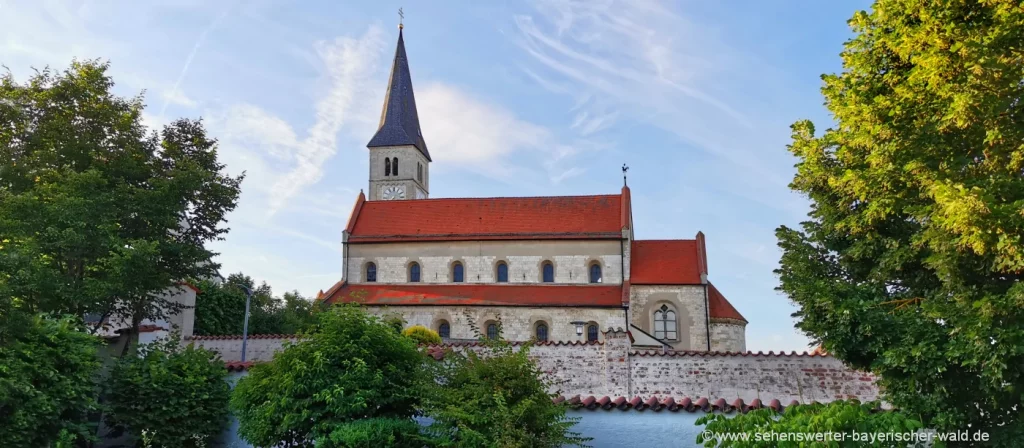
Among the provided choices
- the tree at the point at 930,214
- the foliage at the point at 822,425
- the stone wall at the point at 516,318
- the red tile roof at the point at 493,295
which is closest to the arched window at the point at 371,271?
the red tile roof at the point at 493,295

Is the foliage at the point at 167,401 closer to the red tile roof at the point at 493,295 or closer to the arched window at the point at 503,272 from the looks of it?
the red tile roof at the point at 493,295

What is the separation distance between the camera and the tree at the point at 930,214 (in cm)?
880

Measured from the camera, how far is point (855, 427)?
763cm

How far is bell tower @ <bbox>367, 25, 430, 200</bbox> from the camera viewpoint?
4900 cm

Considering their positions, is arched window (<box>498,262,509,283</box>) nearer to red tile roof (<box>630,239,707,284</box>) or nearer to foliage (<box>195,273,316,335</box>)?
red tile roof (<box>630,239,707,284</box>)

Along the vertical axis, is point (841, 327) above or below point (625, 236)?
below

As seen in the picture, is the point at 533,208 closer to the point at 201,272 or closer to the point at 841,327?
the point at 201,272

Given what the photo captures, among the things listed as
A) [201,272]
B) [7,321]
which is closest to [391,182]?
[201,272]

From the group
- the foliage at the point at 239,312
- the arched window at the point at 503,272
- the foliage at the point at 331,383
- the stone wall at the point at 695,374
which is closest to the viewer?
the foliage at the point at 331,383

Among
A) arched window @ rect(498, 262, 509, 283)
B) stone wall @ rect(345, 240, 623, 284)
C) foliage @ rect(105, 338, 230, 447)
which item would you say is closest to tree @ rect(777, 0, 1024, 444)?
foliage @ rect(105, 338, 230, 447)

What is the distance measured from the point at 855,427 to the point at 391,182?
143 ft

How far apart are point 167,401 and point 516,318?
62.3 ft

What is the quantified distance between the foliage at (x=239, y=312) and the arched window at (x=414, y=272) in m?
5.09

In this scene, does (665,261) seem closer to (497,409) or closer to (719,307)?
(719,307)
